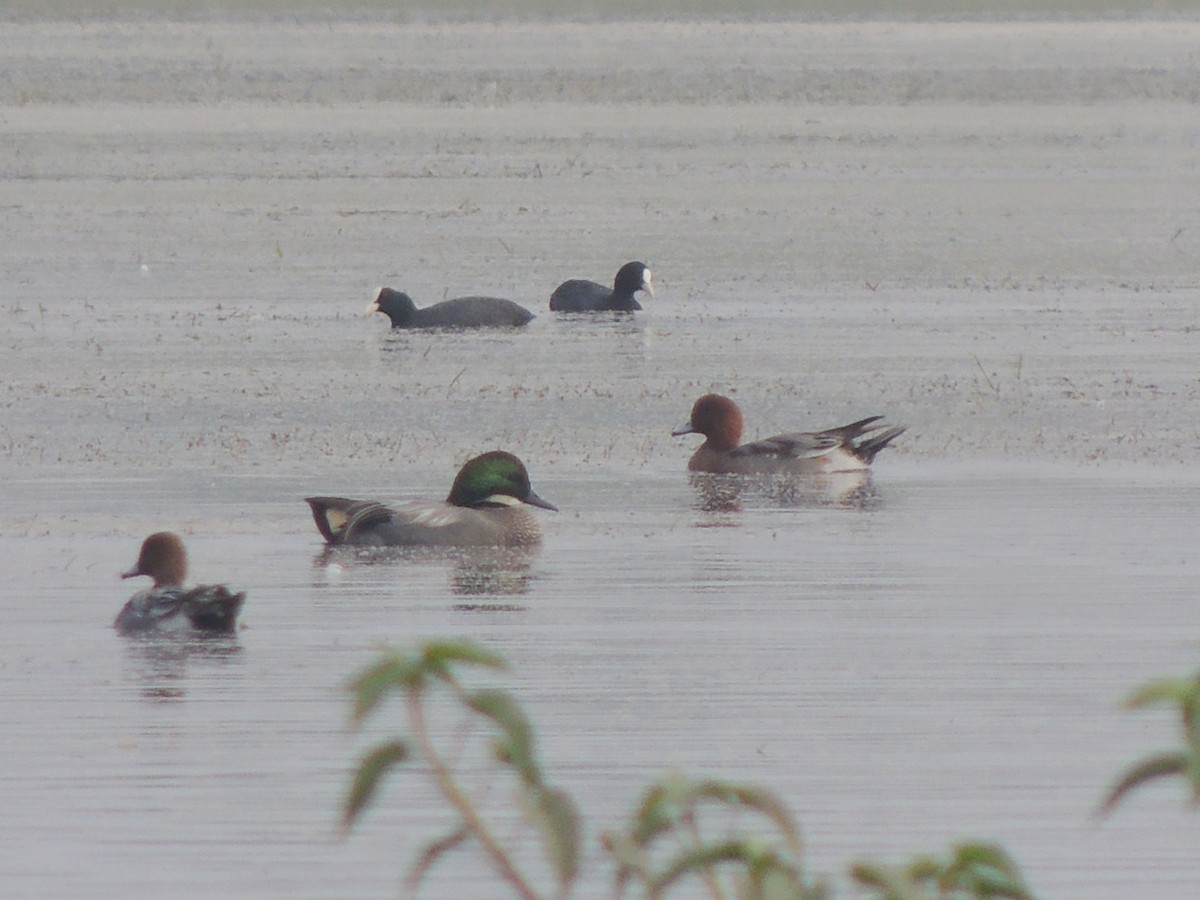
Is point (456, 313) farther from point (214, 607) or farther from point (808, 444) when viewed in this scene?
point (214, 607)

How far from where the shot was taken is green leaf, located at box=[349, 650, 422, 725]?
87.6 inches

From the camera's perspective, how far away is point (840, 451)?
39.7ft

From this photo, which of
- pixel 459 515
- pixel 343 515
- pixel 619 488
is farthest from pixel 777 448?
pixel 343 515

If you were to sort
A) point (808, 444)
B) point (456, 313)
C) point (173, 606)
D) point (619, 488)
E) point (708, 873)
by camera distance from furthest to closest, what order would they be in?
point (456, 313)
point (808, 444)
point (619, 488)
point (173, 606)
point (708, 873)

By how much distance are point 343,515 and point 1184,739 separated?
26.2 ft

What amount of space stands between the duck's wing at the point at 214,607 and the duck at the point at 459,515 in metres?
1.66

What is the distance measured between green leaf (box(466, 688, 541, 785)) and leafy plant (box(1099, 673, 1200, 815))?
507 millimetres

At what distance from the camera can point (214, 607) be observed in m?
8.28

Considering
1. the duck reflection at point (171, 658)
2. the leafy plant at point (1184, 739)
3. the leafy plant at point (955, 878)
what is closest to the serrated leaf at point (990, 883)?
the leafy plant at point (955, 878)

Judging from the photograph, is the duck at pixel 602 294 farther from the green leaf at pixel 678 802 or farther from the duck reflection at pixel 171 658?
the green leaf at pixel 678 802

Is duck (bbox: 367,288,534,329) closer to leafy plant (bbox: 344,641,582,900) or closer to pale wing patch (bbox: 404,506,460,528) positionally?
pale wing patch (bbox: 404,506,460,528)

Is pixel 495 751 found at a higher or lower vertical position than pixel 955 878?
higher

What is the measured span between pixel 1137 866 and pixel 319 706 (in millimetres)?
2622

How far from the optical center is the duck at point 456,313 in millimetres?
18234
